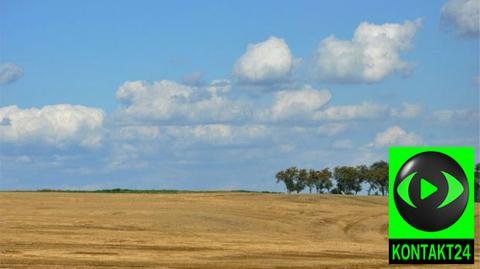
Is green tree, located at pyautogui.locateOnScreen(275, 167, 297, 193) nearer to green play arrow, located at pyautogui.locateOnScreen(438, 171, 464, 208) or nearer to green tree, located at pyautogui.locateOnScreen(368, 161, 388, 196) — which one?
green tree, located at pyautogui.locateOnScreen(368, 161, 388, 196)

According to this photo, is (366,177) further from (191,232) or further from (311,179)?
(191,232)

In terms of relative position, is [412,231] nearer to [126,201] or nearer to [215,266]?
[215,266]

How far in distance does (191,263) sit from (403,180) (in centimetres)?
1614

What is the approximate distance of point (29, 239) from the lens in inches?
1615

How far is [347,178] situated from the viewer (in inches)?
5389

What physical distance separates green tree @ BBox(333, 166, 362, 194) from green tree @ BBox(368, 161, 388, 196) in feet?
8.25

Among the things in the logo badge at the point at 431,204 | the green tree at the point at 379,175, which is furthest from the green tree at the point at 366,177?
the logo badge at the point at 431,204

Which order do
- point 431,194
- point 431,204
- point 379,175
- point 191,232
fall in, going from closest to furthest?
point 431,194, point 431,204, point 191,232, point 379,175

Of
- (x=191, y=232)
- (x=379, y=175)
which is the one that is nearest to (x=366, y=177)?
(x=379, y=175)

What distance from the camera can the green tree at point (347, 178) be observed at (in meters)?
136

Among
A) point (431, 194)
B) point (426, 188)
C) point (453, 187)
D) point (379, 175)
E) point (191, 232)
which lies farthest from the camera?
point (379, 175)

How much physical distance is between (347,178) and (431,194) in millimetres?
119285

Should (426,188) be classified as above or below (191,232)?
above

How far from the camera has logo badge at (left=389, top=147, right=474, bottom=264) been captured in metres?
18.2
